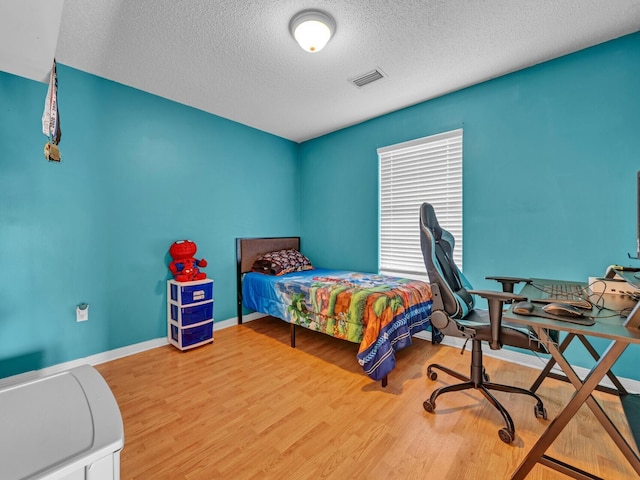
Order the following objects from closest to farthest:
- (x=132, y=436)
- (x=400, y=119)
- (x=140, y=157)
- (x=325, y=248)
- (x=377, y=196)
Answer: (x=132, y=436) < (x=140, y=157) < (x=400, y=119) < (x=377, y=196) < (x=325, y=248)

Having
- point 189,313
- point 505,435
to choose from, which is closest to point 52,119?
point 189,313

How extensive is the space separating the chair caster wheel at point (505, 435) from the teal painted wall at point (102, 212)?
2.97 meters

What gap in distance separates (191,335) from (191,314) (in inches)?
8.6

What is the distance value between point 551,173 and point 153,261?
3895 mm

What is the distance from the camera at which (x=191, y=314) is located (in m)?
2.84

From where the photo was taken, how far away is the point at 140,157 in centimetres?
283

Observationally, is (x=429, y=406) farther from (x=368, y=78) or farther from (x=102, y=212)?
(x=102, y=212)

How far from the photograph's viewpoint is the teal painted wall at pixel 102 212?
7.21ft

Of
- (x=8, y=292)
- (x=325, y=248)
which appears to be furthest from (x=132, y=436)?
(x=325, y=248)

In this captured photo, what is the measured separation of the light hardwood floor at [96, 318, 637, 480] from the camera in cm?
143

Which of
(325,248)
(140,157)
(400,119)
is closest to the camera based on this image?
(140,157)

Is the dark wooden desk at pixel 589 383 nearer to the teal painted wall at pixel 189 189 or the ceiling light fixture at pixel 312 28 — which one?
the teal painted wall at pixel 189 189

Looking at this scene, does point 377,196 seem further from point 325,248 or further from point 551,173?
point 551,173

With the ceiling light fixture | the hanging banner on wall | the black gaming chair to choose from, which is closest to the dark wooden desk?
the black gaming chair
